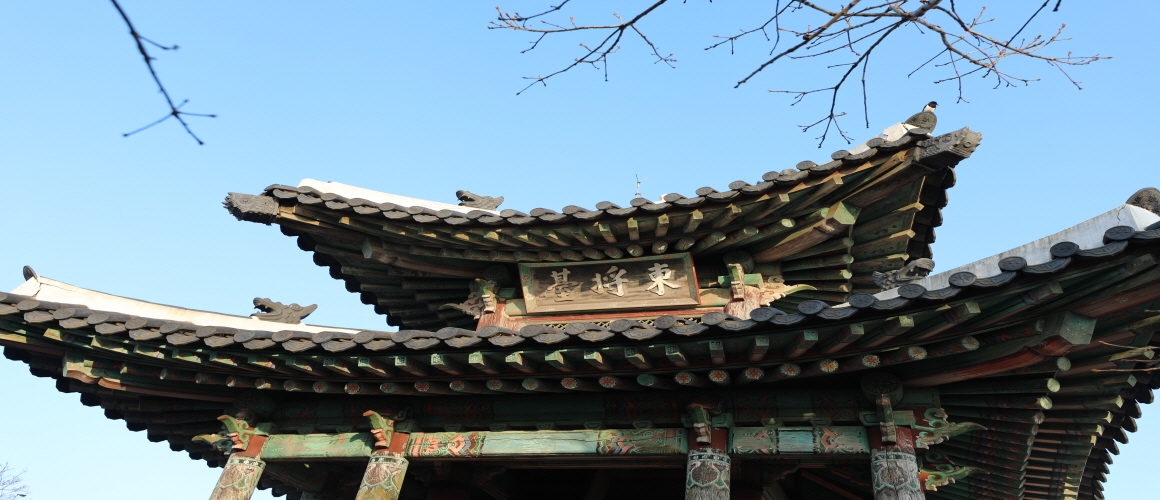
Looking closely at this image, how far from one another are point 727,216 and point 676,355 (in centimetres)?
230

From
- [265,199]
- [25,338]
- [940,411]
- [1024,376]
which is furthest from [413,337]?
[1024,376]

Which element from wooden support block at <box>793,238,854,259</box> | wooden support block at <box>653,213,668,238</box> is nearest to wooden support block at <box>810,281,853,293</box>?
wooden support block at <box>793,238,854,259</box>

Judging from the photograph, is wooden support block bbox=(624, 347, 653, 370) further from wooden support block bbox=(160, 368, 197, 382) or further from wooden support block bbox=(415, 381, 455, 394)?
wooden support block bbox=(160, 368, 197, 382)

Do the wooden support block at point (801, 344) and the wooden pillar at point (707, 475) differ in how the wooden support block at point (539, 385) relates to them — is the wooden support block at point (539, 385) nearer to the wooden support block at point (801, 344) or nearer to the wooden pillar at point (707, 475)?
the wooden pillar at point (707, 475)

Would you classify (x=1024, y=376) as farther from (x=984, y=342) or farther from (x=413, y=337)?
(x=413, y=337)

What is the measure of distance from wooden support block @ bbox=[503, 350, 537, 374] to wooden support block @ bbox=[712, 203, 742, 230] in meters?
2.55

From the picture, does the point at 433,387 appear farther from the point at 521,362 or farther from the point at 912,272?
the point at 912,272

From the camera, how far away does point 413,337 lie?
674cm

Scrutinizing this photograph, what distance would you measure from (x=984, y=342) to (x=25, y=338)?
774cm

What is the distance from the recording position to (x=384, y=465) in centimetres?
721

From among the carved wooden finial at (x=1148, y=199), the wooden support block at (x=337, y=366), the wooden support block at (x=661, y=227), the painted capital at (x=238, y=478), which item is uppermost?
the wooden support block at (x=661, y=227)

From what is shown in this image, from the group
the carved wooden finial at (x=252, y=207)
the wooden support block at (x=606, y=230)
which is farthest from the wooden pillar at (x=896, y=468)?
→ the carved wooden finial at (x=252, y=207)

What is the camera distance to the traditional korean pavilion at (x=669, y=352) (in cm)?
580

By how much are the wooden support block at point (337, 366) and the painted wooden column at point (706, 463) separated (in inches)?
111
